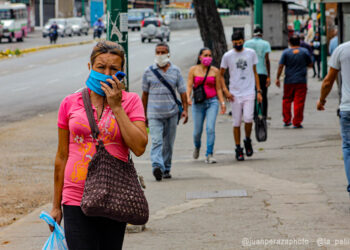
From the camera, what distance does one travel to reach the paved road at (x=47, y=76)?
21223 millimetres

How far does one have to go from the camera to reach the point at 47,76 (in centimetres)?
3155

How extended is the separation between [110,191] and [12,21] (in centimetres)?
5557

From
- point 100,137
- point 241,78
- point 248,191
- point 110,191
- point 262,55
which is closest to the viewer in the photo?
point 110,191

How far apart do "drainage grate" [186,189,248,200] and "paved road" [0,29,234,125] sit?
9662 mm

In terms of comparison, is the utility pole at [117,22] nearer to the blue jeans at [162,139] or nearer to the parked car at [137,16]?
the blue jeans at [162,139]

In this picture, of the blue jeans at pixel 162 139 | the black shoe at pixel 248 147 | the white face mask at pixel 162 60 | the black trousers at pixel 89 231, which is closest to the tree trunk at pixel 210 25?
the black shoe at pixel 248 147

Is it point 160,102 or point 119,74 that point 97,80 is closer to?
point 119,74

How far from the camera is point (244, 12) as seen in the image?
138875 millimetres

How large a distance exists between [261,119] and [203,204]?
13.6 feet

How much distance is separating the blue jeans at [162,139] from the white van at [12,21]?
159 ft

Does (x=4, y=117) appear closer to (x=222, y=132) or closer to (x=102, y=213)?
(x=222, y=132)

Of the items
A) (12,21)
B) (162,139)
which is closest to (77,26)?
(12,21)

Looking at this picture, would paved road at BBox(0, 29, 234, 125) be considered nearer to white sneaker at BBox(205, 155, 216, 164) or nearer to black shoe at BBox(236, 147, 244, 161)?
white sneaker at BBox(205, 155, 216, 164)

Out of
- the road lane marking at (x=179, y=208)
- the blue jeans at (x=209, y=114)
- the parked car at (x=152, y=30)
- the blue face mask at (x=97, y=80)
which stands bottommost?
the road lane marking at (x=179, y=208)
